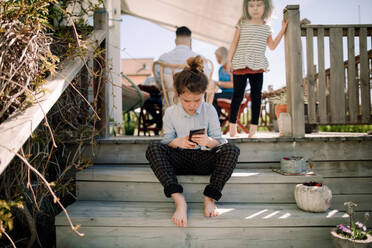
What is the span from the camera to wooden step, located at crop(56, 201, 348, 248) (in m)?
1.44

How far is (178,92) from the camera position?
1.74 m

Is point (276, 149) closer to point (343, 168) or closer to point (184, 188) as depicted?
point (343, 168)

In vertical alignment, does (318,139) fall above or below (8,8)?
below

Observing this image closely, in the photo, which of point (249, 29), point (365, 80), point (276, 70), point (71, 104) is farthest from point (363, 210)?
point (71, 104)

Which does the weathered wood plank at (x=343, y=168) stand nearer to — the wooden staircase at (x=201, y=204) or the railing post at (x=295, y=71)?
the wooden staircase at (x=201, y=204)

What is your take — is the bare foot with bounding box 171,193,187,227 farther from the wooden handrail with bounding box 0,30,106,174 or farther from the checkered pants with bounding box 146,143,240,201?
the wooden handrail with bounding box 0,30,106,174

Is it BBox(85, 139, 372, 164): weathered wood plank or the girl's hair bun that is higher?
the girl's hair bun

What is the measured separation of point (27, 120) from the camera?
1.15 m

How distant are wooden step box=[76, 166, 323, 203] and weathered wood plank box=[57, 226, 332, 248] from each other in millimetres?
309

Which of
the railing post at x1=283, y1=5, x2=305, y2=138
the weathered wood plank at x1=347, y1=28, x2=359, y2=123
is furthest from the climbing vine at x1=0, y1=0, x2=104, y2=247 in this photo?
the weathered wood plank at x1=347, y1=28, x2=359, y2=123

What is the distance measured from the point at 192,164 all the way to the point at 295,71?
119cm

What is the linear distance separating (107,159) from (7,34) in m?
1.12

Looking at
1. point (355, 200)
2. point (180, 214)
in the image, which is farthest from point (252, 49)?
point (180, 214)

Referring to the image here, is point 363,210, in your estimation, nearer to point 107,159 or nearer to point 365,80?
point 365,80
